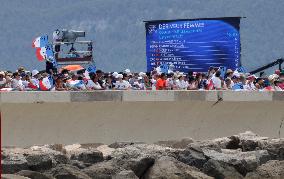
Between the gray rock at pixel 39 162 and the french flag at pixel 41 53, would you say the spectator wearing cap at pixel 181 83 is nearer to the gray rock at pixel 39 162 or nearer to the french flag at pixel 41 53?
the gray rock at pixel 39 162

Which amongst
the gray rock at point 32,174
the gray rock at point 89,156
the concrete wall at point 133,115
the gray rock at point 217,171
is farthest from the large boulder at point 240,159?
the gray rock at point 32,174

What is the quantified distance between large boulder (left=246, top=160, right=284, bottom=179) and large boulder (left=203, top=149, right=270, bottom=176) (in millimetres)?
333

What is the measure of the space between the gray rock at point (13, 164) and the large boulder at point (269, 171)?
13.4ft

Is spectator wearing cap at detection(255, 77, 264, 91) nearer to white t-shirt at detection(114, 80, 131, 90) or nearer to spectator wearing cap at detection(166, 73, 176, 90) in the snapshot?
spectator wearing cap at detection(166, 73, 176, 90)

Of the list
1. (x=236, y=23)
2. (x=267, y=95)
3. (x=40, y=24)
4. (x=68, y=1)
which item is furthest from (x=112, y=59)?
(x=267, y=95)

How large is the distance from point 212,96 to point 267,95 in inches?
52.5

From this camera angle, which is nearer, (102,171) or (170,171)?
(170,171)

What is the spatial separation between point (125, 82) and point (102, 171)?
6.91 metres

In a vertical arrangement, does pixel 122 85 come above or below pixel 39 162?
above

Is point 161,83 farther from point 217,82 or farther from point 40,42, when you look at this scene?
point 40,42

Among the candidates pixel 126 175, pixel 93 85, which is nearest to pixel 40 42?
pixel 93 85

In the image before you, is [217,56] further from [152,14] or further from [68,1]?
[68,1]

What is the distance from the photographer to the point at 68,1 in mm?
162250

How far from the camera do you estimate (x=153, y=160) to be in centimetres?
1930
